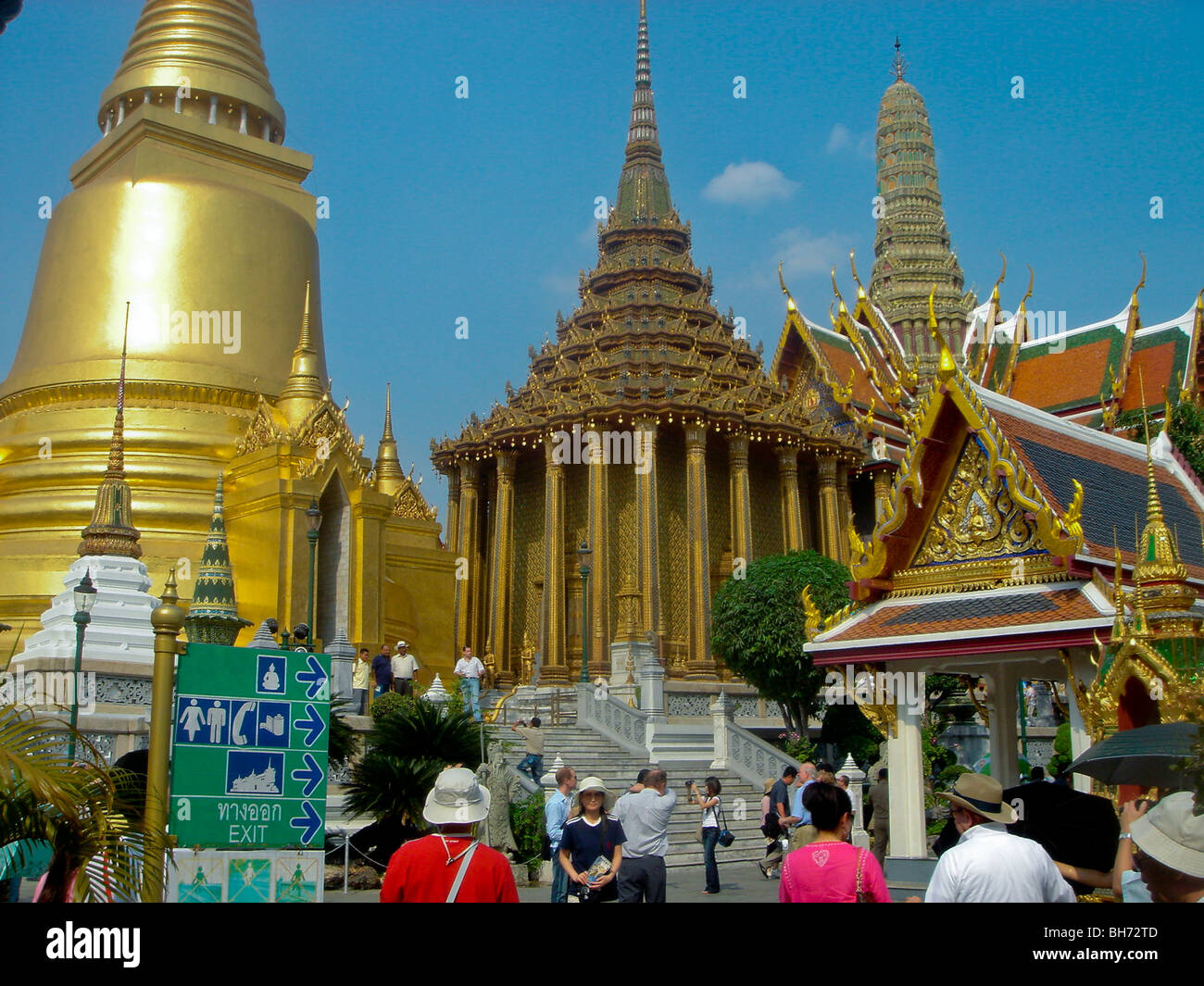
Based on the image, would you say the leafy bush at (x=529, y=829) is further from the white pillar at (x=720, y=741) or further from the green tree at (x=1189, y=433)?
the green tree at (x=1189, y=433)

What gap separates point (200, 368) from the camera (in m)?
22.7

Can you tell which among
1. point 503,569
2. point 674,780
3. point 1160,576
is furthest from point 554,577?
point 1160,576

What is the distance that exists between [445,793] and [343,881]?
8395 millimetres

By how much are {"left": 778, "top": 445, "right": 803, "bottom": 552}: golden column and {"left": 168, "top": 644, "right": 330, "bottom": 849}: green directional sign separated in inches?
1052

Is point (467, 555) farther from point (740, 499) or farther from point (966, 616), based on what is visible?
point (966, 616)

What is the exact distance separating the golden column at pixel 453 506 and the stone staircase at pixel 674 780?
1364 cm

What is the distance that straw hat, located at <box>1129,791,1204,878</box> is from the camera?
11.0 feet

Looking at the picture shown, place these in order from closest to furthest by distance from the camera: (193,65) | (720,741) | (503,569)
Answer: (720,741), (193,65), (503,569)

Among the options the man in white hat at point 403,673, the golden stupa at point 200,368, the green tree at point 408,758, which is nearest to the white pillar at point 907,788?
the green tree at point 408,758

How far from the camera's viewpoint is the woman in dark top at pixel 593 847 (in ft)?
21.9

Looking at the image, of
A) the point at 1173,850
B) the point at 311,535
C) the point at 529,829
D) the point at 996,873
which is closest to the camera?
the point at 1173,850

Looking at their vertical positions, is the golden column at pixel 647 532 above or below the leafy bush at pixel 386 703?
above

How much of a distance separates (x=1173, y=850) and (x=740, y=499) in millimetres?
26913
